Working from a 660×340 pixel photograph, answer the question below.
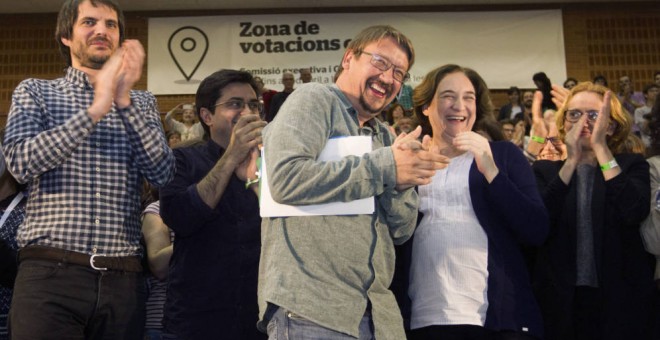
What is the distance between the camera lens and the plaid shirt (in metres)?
2.35

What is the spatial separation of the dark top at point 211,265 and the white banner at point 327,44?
10017mm

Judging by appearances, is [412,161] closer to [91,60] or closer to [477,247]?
[477,247]

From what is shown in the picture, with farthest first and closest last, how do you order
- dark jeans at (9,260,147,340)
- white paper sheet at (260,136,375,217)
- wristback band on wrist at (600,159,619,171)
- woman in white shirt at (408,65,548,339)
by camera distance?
wristback band on wrist at (600,159,619,171) < woman in white shirt at (408,65,548,339) < dark jeans at (9,260,147,340) < white paper sheet at (260,136,375,217)

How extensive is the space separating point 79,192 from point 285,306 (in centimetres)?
103

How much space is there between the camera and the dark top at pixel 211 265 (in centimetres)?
271

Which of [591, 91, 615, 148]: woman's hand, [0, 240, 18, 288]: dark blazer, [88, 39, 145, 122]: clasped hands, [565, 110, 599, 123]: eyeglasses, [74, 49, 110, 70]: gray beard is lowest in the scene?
[0, 240, 18, 288]: dark blazer

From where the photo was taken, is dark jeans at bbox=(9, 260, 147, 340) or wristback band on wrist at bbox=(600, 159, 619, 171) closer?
dark jeans at bbox=(9, 260, 147, 340)

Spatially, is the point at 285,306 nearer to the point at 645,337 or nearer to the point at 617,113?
the point at 645,337

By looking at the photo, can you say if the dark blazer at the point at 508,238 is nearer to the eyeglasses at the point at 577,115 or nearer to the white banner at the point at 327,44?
the eyeglasses at the point at 577,115

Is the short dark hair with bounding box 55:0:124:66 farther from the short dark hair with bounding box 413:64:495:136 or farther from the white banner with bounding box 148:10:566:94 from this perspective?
the white banner with bounding box 148:10:566:94

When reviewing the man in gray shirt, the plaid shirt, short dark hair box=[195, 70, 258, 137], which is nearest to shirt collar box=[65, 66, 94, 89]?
the plaid shirt

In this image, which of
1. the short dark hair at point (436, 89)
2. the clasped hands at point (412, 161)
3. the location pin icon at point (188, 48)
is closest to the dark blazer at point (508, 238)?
the short dark hair at point (436, 89)

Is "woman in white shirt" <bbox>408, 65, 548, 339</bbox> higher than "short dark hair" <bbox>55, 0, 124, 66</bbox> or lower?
lower

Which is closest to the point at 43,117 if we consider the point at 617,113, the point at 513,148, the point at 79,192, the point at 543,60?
the point at 79,192
